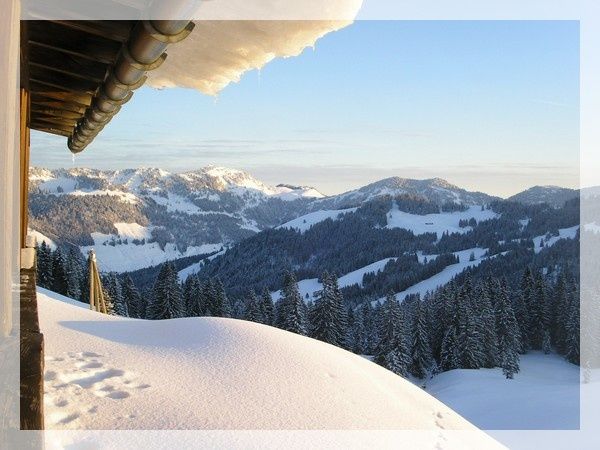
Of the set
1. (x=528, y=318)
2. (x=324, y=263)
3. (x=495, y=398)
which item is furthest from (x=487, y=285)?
(x=324, y=263)

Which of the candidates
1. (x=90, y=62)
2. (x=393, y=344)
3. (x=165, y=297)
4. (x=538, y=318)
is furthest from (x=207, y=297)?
(x=90, y=62)

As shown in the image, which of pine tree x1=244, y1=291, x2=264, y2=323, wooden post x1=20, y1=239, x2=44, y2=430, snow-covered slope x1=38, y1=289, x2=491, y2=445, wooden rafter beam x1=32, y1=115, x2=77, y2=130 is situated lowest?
pine tree x1=244, y1=291, x2=264, y2=323

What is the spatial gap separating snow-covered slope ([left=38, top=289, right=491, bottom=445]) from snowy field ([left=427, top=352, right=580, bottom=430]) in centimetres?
2574

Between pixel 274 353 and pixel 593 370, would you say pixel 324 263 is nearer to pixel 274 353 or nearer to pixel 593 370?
pixel 593 370

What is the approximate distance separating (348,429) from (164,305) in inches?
1353

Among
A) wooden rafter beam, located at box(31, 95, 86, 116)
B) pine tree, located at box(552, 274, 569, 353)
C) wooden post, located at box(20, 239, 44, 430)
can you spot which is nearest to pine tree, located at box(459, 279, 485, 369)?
pine tree, located at box(552, 274, 569, 353)

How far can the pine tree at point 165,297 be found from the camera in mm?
36062

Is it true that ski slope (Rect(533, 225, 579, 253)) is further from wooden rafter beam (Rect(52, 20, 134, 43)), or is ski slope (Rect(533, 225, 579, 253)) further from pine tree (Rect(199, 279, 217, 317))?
A: wooden rafter beam (Rect(52, 20, 134, 43))

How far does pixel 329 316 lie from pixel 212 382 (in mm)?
36114

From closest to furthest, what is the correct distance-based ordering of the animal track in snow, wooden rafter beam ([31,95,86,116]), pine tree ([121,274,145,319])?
the animal track in snow < wooden rafter beam ([31,95,86,116]) < pine tree ([121,274,145,319])

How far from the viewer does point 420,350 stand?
43.5 metres

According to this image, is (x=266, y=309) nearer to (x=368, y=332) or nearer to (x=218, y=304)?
(x=218, y=304)

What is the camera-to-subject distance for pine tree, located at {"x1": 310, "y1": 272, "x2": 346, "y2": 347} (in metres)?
39.2

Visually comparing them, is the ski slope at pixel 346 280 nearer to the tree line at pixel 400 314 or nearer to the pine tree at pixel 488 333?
the tree line at pixel 400 314
